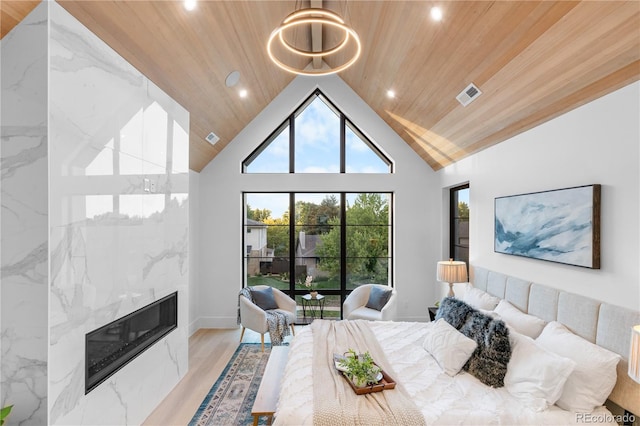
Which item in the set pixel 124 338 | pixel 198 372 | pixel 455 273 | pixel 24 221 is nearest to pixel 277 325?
pixel 198 372

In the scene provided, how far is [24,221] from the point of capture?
1.85m

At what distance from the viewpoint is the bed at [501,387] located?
198 centimetres

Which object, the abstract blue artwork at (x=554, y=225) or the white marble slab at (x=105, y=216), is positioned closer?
the white marble slab at (x=105, y=216)

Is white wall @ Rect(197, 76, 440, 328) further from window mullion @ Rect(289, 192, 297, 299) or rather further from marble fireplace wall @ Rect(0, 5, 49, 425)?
marble fireplace wall @ Rect(0, 5, 49, 425)

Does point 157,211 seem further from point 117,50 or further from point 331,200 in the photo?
point 331,200

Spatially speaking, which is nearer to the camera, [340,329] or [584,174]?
[584,174]

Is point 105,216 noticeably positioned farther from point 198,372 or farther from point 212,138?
point 212,138

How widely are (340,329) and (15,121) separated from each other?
120 inches

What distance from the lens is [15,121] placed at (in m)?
1.87

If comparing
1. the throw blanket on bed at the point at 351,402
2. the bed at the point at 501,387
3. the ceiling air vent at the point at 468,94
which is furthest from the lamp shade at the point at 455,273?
the ceiling air vent at the point at 468,94

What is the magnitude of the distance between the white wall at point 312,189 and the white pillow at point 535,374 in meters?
2.97

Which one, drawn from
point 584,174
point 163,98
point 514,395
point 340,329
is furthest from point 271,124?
point 514,395

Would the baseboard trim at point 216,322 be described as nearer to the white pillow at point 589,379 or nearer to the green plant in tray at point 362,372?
the green plant in tray at point 362,372

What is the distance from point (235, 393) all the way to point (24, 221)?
2393 mm
